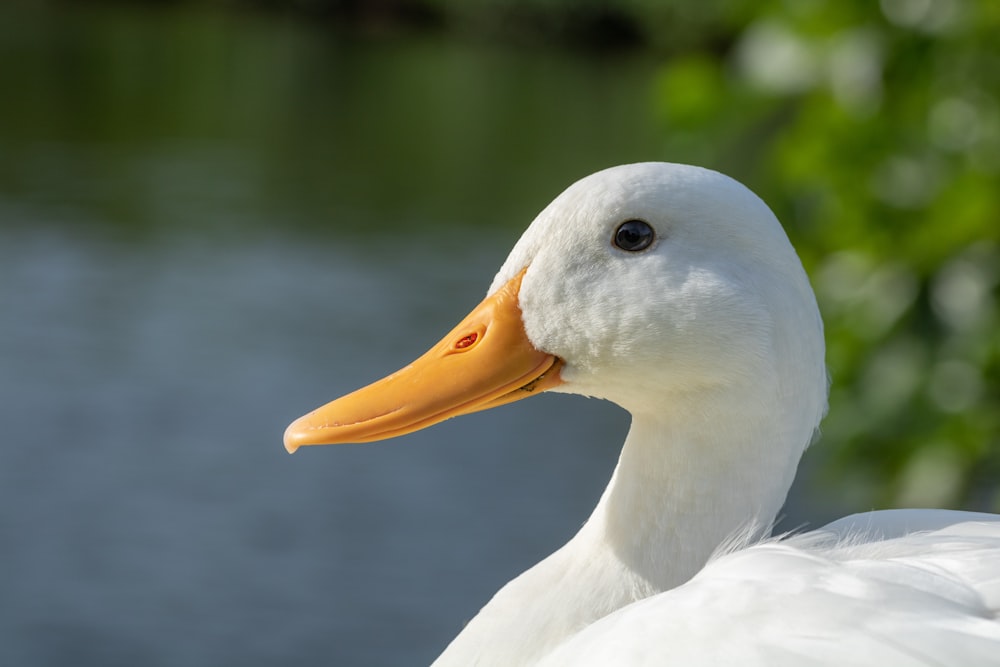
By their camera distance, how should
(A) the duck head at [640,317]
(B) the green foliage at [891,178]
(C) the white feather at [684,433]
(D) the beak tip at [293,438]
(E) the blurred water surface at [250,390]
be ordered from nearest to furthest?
(C) the white feather at [684,433] → (A) the duck head at [640,317] → (D) the beak tip at [293,438] → (B) the green foliage at [891,178] → (E) the blurred water surface at [250,390]

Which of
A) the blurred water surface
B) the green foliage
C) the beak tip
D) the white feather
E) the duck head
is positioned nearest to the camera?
the white feather

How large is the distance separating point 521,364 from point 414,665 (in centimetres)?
481

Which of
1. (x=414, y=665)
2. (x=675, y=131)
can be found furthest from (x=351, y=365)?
(x=675, y=131)

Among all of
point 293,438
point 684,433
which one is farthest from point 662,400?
point 293,438

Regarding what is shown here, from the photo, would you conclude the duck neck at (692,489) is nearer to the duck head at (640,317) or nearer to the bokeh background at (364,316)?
the duck head at (640,317)

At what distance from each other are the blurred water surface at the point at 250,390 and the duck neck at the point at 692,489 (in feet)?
16.2

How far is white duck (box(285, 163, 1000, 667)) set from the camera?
211 cm

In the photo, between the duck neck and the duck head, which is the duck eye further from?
the duck neck

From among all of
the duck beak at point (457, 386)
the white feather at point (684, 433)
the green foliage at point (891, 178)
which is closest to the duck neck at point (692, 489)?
the white feather at point (684, 433)

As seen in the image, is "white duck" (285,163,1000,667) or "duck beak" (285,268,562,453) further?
"duck beak" (285,268,562,453)

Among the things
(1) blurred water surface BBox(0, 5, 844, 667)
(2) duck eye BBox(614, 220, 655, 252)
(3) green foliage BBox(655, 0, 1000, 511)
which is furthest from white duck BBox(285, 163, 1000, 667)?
(1) blurred water surface BBox(0, 5, 844, 667)

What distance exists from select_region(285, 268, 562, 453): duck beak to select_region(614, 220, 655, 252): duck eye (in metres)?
0.18

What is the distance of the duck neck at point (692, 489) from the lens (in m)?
2.19

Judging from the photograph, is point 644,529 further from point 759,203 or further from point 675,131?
point 675,131
